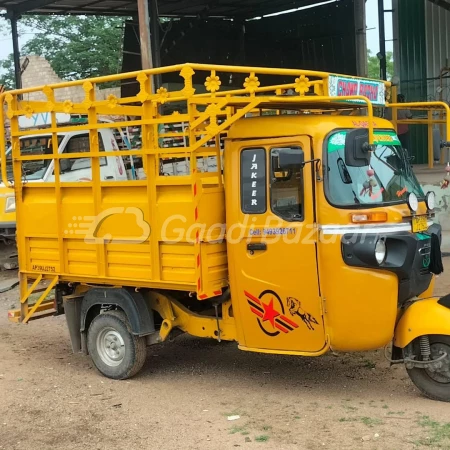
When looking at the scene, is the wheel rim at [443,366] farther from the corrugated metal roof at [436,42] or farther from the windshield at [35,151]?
the corrugated metal roof at [436,42]

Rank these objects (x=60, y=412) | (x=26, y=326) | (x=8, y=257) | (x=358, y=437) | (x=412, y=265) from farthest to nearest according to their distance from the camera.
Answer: (x=8, y=257), (x=26, y=326), (x=60, y=412), (x=412, y=265), (x=358, y=437)

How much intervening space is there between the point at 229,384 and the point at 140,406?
2.95ft

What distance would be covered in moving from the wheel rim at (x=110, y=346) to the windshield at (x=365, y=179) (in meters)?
2.57

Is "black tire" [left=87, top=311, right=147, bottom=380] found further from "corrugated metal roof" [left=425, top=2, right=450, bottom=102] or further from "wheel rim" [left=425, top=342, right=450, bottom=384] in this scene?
"corrugated metal roof" [left=425, top=2, right=450, bottom=102]

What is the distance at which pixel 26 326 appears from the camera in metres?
8.95

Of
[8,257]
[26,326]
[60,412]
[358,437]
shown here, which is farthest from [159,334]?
[8,257]

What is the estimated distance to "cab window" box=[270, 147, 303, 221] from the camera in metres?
5.44

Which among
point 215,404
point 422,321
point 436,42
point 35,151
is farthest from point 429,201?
point 436,42

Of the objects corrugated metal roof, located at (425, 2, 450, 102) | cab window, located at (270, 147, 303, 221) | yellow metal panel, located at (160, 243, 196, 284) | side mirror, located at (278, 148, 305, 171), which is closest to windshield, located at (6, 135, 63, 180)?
yellow metal panel, located at (160, 243, 196, 284)

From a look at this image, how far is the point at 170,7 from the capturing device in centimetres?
2039

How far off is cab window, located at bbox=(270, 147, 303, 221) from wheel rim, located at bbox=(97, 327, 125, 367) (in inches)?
83.1

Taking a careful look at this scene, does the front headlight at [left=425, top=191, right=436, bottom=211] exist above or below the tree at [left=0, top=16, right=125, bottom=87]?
below

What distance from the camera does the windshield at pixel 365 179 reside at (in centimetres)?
530

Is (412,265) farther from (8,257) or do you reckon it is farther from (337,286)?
(8,257)
